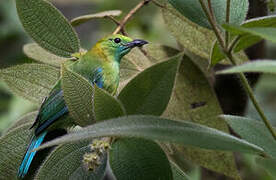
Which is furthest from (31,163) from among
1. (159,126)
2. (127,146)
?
(159,126)

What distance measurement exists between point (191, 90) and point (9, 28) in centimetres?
221

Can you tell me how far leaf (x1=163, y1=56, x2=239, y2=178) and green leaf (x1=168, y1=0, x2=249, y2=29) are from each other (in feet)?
1.06

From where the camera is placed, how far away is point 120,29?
47.5 inches

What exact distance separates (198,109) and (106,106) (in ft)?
1.66

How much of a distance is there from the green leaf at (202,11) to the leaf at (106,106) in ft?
0.68

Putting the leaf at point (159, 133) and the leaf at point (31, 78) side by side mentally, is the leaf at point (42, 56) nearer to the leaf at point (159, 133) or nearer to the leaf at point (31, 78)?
the leaf at point (31, 78)

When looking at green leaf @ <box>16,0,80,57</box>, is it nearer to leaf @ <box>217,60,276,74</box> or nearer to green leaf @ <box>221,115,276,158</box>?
green leaf @ <box>221,115,276,158</box>

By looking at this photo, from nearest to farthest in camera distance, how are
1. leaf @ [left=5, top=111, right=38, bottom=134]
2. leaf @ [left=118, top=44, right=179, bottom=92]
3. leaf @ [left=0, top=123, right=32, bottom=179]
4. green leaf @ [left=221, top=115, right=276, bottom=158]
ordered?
green leaf @ [left=221, top=115, right=276, bottom=158] → leaf @ [left=0, top=123, right=32, bottom=179] → leaf @ [left=5, top=111, right=38, bottom=134] → leaf @ [left=118, top=44, right=179, bottom=92]

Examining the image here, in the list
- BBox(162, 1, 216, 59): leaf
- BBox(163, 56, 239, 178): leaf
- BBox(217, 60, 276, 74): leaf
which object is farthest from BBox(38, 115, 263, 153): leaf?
BBox(162, 1, 216, 59): leaf

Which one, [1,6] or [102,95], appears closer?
[102,95]

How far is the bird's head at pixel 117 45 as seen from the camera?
1188 millimetres

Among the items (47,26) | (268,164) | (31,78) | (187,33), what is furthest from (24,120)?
(268,164)

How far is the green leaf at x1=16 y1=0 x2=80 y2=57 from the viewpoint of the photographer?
94 centimetres

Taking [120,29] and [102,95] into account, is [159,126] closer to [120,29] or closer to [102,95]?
[102,95]
